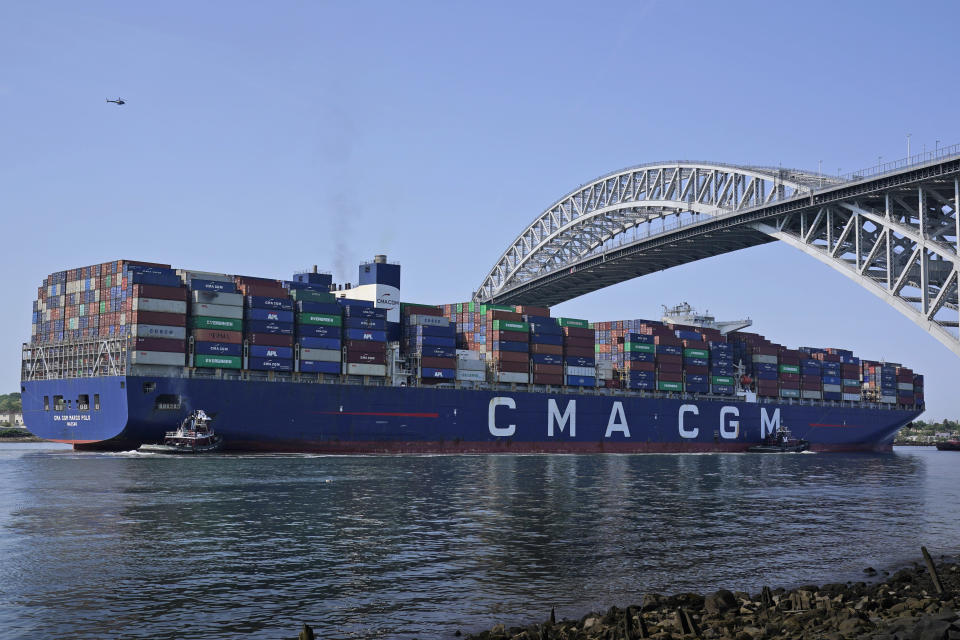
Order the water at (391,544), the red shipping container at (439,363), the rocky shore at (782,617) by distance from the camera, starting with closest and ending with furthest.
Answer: the rocky shore at (782,617)
the water at (391,544)
the red shipping container at (439,363)

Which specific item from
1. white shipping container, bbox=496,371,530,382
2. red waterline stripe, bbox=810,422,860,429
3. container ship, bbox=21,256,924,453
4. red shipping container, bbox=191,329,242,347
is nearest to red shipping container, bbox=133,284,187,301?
container ship, bbox=21,256,924,453

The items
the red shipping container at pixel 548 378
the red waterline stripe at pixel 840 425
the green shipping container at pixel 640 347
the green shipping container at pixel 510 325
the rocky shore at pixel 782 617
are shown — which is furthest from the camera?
the red waterline stripe at pixel 840 425

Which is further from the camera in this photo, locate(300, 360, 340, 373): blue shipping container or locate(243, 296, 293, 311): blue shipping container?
locate(300, 360, 340, 373): blue shipping container

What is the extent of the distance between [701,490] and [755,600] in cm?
2880

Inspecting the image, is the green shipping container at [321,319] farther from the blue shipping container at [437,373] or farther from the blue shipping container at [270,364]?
the blue shipping container at [437,373]

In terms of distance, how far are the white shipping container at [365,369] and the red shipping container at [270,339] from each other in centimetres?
549

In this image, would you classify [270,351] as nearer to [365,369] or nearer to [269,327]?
[269,327]

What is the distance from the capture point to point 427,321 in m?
76.6

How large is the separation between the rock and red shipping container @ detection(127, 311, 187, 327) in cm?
4945

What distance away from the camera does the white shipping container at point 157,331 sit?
59.2 metres

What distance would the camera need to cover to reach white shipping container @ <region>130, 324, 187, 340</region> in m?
59.2

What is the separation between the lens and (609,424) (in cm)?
8450

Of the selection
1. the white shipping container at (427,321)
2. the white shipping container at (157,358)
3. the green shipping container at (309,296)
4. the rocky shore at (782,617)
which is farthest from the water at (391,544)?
the white shipping container at (427,321)

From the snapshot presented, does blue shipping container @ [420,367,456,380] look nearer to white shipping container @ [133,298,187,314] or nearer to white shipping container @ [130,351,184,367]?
white shipping container @ [130,351,184,367]
